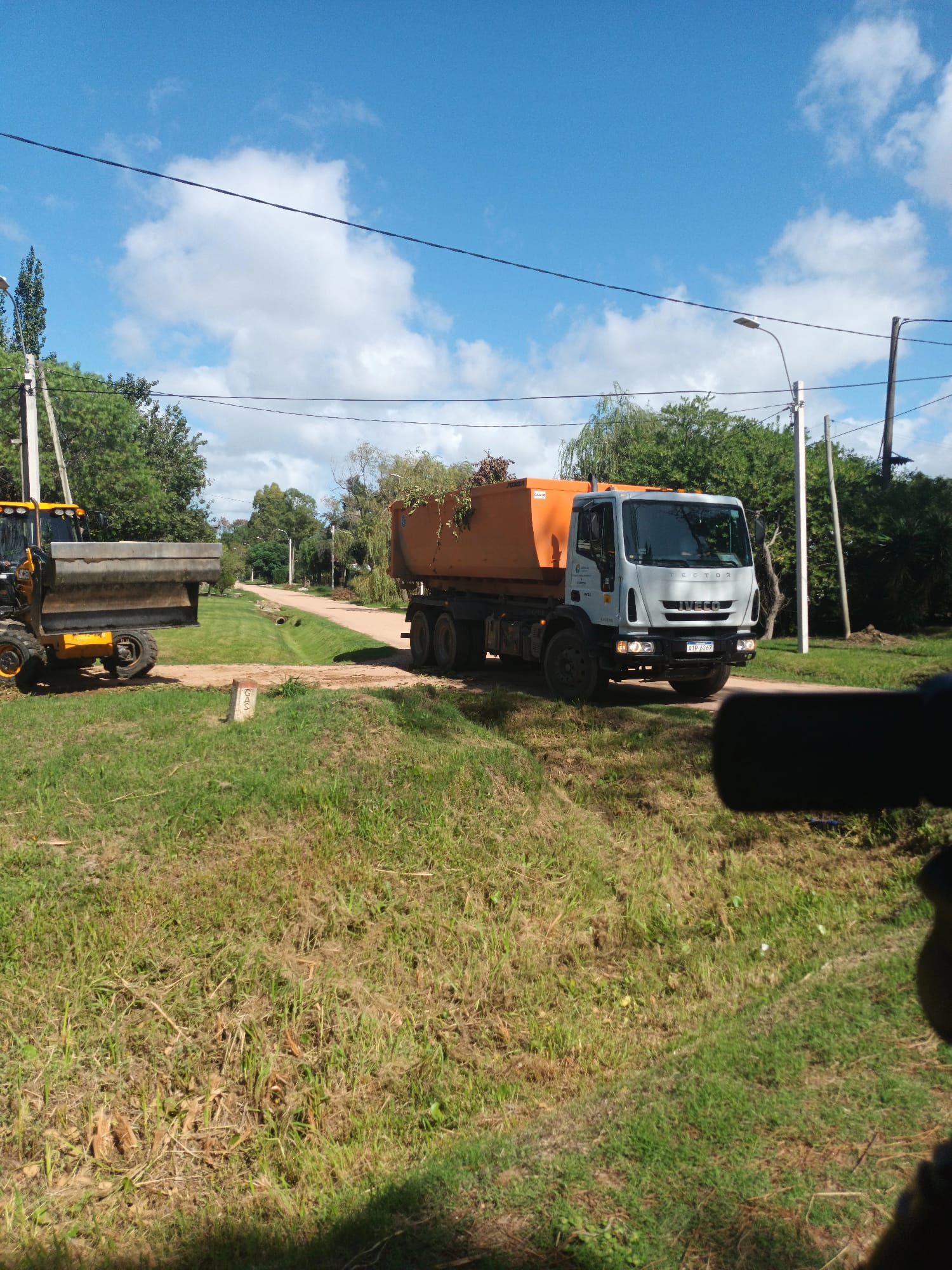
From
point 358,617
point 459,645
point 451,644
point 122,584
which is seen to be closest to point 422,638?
point 451,644

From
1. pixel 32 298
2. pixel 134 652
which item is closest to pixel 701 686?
pixel 134 652

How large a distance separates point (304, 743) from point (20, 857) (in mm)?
2571

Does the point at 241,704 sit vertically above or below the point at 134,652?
below

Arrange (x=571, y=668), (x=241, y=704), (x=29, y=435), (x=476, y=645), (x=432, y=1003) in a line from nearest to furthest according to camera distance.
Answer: (x=432, y=1003), (x=241, y=704), (x=571, y=668), (x=476, y=645), (x=29, y=435)

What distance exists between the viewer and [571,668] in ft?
40.3

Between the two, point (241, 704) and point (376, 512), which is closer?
point (241, 704)

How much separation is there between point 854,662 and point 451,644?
7.71 meters

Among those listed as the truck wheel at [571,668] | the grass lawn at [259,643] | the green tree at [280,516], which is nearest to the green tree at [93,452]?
the grass lawn at [259,643]

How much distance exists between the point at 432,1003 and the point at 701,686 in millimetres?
8046

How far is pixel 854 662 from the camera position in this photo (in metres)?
17.6

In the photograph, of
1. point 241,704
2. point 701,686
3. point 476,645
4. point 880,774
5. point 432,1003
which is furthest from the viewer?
point 476,645

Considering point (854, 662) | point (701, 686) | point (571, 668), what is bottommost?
point (854, 662)

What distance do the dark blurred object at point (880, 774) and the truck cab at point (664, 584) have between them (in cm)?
1020

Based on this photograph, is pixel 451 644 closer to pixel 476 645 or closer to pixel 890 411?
pixel 476 645
